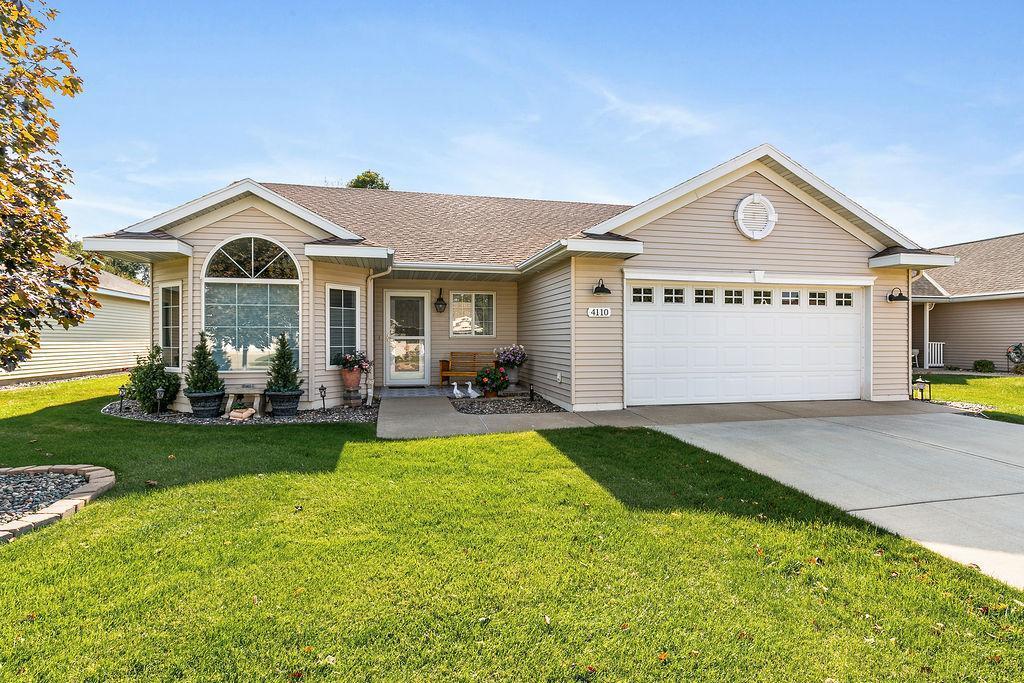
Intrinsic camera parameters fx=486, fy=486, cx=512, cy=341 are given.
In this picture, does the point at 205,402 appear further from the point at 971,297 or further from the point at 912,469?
the point at 971,297

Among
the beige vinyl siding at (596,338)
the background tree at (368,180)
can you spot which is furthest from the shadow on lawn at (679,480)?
the background tree at (368,180)

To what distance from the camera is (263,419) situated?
7.96 metres

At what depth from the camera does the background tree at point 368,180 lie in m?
27.9

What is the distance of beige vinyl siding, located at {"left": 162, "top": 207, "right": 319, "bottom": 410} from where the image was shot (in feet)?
26.8

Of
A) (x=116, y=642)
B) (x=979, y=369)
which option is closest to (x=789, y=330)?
(x=116, y=642)

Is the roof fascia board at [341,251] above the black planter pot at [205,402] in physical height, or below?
above

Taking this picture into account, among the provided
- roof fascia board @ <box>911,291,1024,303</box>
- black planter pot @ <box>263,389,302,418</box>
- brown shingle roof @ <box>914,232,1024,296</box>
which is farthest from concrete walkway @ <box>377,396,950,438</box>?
brown shingle roof @ <box>914,232,1024,296</box>

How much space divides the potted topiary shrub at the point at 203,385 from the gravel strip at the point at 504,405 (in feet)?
13.0

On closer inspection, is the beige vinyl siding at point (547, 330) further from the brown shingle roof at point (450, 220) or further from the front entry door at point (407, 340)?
the front entry door at point (407, 340)

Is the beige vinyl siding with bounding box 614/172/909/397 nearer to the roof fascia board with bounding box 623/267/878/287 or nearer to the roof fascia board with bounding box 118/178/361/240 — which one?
the roof fascia board with bounding box 623/267/878/287

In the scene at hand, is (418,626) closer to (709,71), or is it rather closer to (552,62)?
(552,62)

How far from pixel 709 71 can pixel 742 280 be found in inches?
176

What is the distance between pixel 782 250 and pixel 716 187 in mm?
1788

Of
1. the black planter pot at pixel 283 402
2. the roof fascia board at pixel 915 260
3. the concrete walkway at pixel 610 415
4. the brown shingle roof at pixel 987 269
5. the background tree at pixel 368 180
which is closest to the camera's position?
the concrete walkway at pixel 610 415
